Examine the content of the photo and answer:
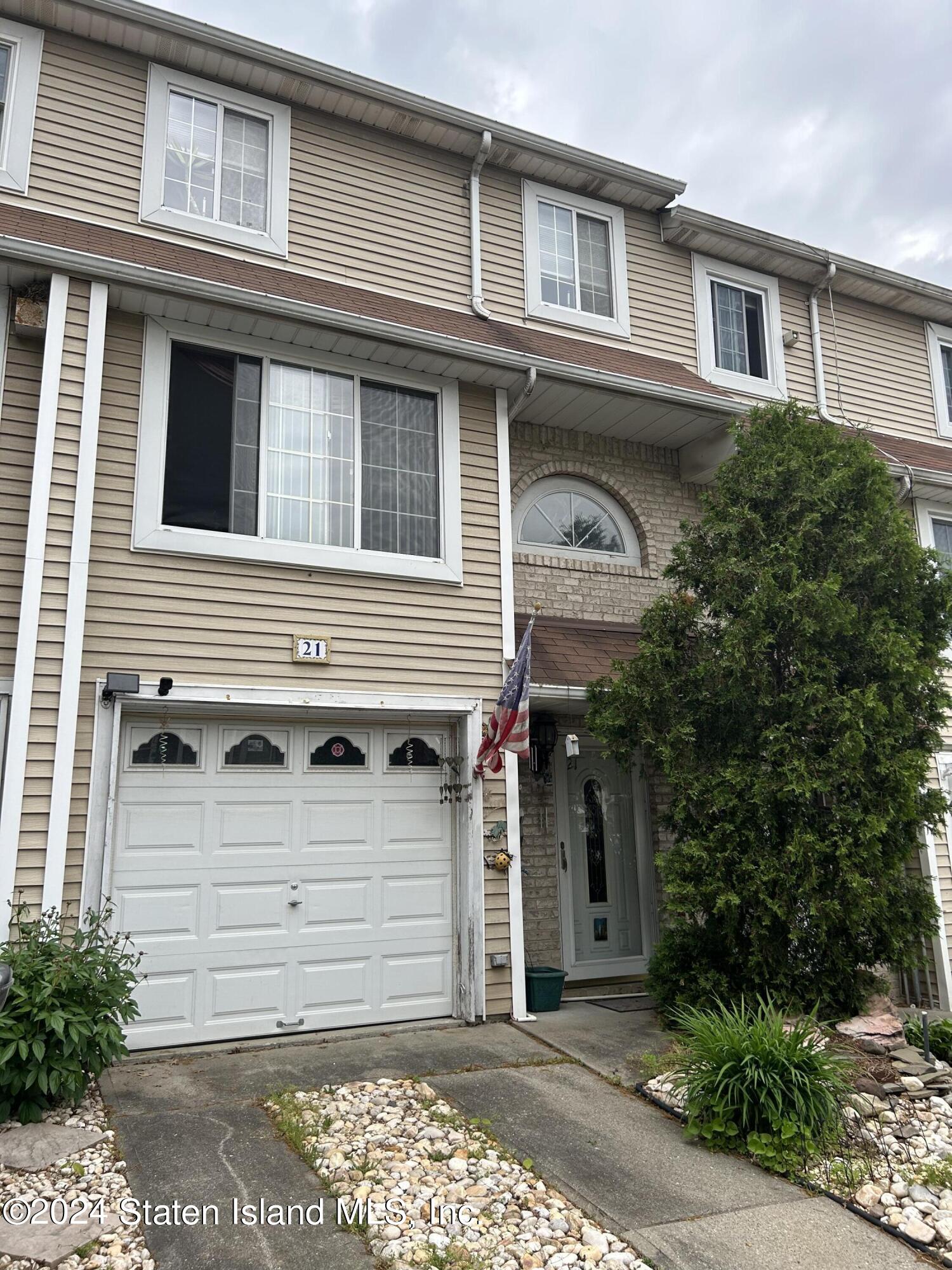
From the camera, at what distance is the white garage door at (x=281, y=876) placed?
20.3 ft

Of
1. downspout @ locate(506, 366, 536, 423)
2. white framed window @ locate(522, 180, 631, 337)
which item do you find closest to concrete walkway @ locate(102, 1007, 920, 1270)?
downspout @ locate(506, 366, 536, 423)

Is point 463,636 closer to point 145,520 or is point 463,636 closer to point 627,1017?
point 145,520

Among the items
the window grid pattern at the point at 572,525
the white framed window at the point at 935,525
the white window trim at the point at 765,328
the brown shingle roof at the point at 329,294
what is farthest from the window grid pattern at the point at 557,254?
the white framed window at the point at 935,525

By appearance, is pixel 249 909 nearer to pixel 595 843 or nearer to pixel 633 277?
pixel 595 843

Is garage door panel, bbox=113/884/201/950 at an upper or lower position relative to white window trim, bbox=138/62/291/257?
lower

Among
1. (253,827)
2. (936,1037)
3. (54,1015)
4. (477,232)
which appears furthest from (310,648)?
(936,1037)

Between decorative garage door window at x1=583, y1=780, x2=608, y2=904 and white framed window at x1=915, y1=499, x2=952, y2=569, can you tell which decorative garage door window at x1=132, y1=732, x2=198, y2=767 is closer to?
decorative garage door window at x1=583, y1=780, x2=608, y2=904

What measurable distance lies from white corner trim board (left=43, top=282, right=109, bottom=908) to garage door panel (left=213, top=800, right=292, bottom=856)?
1105 millimetres

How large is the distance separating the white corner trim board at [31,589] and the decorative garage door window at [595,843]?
5.19 m

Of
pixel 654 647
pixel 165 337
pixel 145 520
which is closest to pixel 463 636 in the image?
pixel 654 647

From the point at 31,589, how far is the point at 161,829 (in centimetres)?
183

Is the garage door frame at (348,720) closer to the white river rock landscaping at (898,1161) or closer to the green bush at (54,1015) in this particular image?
the green bush at (54,1015)

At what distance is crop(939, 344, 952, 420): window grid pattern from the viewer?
11820 millimetres

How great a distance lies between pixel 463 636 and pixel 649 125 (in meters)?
46.4
